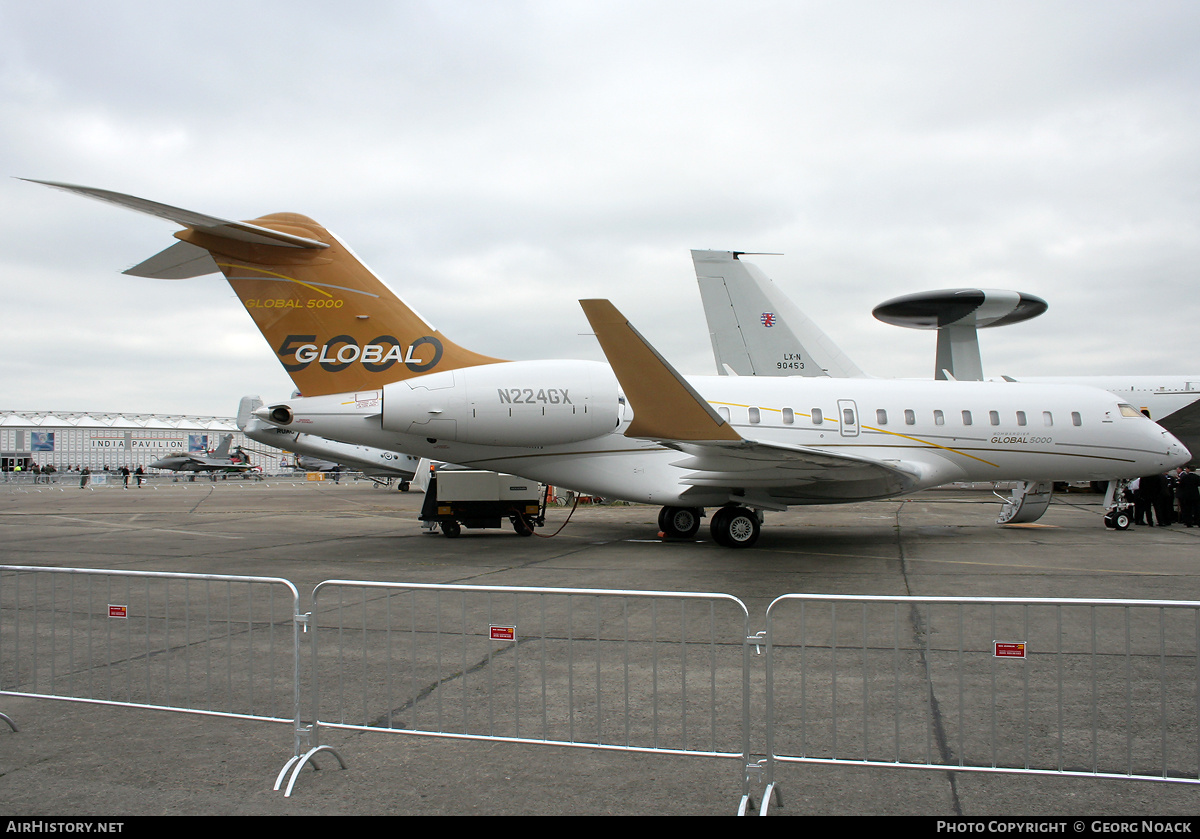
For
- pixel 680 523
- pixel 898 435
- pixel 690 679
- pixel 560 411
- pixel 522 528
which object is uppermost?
pixel 560 411

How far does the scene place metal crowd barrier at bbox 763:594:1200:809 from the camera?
3871mm

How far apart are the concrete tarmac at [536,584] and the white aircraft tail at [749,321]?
21.2 ft

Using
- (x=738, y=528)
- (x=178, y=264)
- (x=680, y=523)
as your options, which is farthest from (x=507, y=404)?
(x=178, y=264)

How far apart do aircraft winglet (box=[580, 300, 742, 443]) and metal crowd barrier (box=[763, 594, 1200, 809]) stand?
15.0ft

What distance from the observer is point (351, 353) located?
13656 mm

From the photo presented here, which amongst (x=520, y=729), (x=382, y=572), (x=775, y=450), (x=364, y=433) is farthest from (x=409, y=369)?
(x=520, y=729)

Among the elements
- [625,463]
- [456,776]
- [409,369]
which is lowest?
[456,776]

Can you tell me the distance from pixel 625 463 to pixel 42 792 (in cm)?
1108

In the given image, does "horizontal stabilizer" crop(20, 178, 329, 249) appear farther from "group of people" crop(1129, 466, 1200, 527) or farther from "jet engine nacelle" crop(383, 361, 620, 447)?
"group of people" crop(1129, 466, 1200, 527)

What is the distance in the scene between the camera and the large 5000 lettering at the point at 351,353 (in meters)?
13.6

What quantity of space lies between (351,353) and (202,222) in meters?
3.03

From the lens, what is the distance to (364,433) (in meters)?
13.6

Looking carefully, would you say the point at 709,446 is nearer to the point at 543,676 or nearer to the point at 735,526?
the point at 735,526

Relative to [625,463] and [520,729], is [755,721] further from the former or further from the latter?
[625,463]
